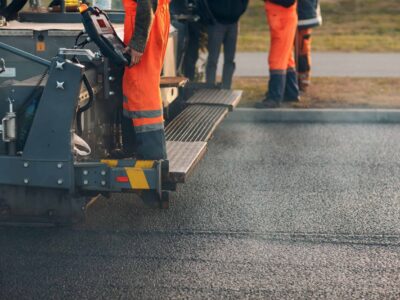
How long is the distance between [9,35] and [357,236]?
2.78 m

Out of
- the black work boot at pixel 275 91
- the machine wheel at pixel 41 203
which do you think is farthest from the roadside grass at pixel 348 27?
the machine wheel at pixel 41 203

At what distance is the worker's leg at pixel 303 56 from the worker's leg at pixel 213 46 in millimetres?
1524

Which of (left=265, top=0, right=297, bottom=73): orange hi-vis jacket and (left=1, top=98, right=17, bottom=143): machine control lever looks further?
(left=265, top=0, right=297, bottom=73): orange hi-vis jacket

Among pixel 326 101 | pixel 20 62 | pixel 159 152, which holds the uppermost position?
pixel 20 62

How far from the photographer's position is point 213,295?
525 centimetres

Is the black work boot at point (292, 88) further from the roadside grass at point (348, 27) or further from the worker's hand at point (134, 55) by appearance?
the worker's hand at point (134, 55)

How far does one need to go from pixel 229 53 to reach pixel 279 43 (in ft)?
1.82

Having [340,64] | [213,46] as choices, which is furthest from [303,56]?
[340,64]

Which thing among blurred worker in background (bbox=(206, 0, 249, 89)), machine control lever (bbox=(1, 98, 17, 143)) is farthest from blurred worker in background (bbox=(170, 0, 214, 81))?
machine control lever (bbox=(1, 98, 17, 143))

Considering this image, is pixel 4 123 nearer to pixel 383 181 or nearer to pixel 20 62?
pixel 20 62

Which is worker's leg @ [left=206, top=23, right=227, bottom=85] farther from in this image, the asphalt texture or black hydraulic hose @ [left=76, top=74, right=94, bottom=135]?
black hydraulic hose @ [left=76, top=74, right=94, bottom=135]

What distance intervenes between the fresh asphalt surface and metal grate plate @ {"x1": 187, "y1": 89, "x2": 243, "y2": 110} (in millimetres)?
640

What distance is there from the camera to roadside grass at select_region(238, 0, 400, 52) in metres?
17.1

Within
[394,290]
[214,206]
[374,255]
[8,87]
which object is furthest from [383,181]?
[8,87]
